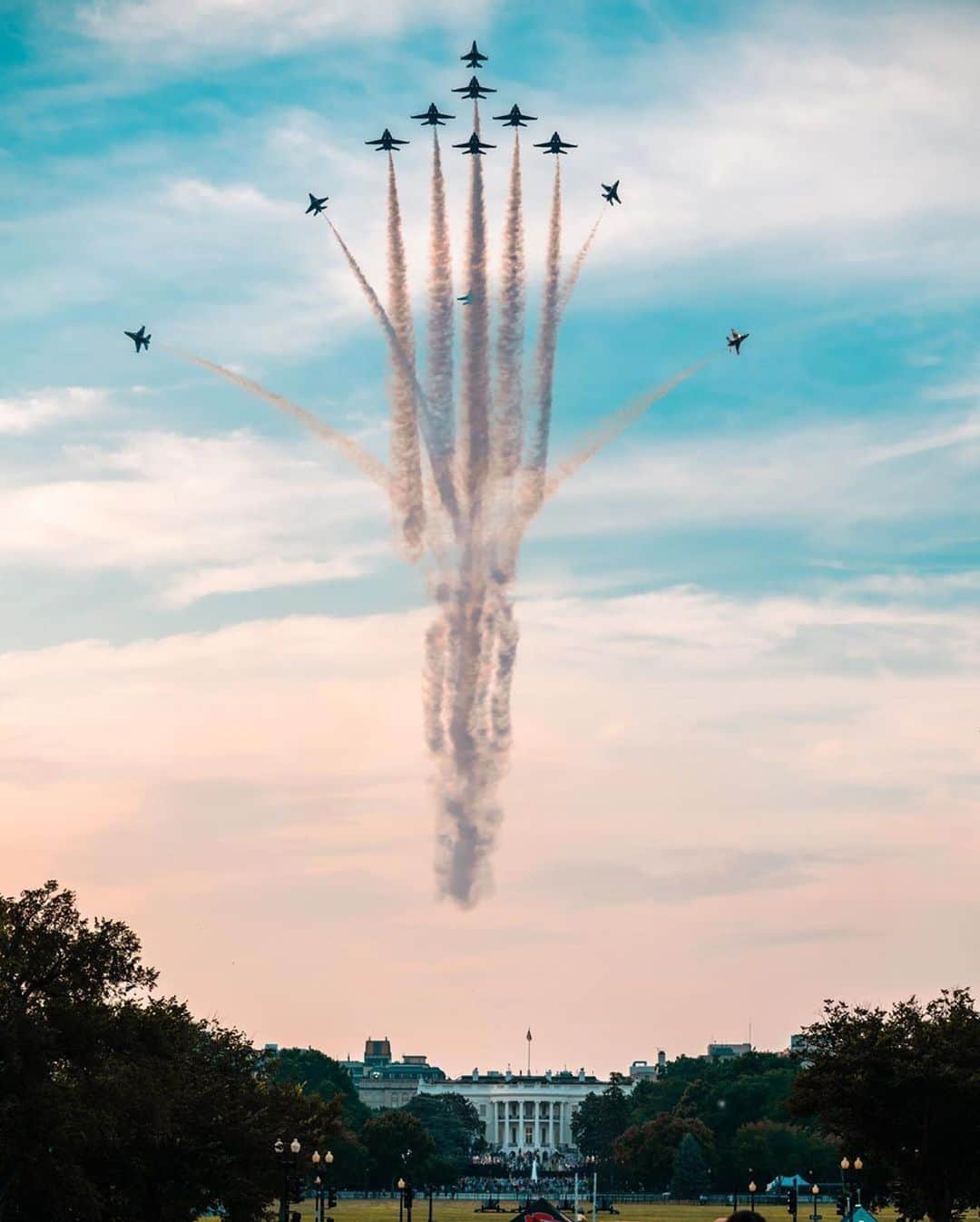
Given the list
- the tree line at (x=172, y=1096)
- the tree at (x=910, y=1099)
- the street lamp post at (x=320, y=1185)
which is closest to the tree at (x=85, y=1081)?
the tree line at (x=172, y=1096)

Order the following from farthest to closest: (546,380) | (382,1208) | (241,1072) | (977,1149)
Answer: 1. (382,1208)
2. (546,380)
3. (241,1072)
4. (977,1149)

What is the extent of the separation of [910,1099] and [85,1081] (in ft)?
135

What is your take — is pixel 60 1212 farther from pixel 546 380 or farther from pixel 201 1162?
pixel 546 380

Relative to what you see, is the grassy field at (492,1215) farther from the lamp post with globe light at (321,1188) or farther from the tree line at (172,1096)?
the tree line at (172,1096)

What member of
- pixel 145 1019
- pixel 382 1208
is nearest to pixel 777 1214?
pixel 382 1208

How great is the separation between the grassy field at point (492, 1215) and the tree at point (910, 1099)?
43.5 metres

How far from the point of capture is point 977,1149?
95000mm

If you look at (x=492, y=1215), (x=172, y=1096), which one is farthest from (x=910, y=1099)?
(x=492, y=1215)

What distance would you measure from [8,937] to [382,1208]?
339ft

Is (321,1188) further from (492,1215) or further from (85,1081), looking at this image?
(492,1215)

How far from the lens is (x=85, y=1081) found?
78.9 metres

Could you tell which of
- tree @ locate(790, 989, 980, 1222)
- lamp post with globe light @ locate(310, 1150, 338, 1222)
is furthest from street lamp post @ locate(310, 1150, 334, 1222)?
tree @ locate(790, 989, 980, 1222)

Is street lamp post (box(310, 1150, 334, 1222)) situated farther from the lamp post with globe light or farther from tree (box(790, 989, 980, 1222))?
tree (box(790, 989, 980, 1222))

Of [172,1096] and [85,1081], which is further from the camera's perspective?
[172,1096]
